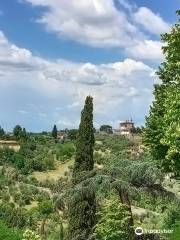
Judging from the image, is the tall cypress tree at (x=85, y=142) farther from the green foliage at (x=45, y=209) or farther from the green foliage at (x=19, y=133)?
the green foliage at (x=19, y=133)

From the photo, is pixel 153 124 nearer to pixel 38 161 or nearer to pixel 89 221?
pixel 89 221

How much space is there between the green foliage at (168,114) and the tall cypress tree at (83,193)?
374 cm

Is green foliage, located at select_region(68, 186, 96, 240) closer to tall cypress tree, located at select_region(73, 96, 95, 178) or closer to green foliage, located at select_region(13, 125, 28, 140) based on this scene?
tall cypress tree, located at select_region(73, 96, 95, 178)

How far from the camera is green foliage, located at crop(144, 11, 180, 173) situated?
90.9ft

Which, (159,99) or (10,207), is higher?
(159,99)

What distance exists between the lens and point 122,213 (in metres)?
27.6

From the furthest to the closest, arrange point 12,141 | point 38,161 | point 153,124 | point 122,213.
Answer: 1. point 12,141
2. point 38,161
3. point 153,124
4. point 122,213

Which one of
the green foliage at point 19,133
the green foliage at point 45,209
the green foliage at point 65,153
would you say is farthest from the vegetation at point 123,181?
the green foliage at point 19,133

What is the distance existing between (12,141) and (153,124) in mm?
74396

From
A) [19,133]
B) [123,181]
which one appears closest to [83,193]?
[123,181]

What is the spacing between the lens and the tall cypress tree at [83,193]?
2944cm

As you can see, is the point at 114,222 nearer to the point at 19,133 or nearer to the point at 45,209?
the point at 45,209

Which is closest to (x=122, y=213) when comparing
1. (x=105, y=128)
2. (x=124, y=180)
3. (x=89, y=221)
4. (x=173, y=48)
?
(x=124, y=180)

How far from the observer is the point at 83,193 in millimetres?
28547
